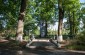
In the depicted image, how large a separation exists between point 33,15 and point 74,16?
12.8 meters

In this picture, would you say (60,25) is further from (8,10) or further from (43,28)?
(43,28)

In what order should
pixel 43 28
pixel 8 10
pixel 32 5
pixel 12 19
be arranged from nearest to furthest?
1. pixel 8 10
2. pixel 12 19
3. pixel 32 5
4. pixel 43 28

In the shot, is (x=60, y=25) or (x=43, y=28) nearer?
(x=60, y=25)

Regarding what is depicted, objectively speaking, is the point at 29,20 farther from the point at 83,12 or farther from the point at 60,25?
the point at 60,25

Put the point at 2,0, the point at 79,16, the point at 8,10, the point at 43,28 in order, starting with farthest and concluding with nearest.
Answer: the point at 79,16 < the point at 43,28 < the point at 8,10 < the point at 2,0

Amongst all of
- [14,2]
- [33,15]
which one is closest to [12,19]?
[14,2]

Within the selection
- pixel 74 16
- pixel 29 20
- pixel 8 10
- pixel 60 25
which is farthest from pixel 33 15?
pixel 60 25

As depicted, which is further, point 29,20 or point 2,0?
point 29,20

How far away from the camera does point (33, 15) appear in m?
64.4

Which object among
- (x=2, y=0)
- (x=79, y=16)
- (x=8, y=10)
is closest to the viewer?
(x=2, y=0)

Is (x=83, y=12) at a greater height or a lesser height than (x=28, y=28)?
greater

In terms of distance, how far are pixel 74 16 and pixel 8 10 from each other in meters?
29.1

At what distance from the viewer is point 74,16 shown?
218 feet

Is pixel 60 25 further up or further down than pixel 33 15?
further down
